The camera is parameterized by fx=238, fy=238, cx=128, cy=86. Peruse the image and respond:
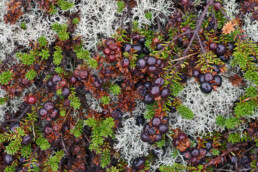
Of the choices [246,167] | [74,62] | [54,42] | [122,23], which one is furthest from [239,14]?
[54,42]

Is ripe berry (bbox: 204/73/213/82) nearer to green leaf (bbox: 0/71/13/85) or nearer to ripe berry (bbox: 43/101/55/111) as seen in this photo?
ripe berry (bbox: 43/101/55/111)

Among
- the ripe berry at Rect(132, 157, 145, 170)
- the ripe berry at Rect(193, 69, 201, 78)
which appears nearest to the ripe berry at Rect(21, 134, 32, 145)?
the ripe berry at Rect(132, 157, 145, 170)

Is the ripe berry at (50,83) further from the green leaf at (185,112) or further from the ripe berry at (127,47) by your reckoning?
the green leaf at (185,112)

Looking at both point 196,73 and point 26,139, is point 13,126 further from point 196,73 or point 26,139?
Result: point 196,73

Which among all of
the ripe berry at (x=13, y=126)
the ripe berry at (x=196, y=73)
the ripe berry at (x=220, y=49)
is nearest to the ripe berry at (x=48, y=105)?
the ripe berry at (x=13, y=126)

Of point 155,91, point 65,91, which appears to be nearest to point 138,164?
point 155,91
